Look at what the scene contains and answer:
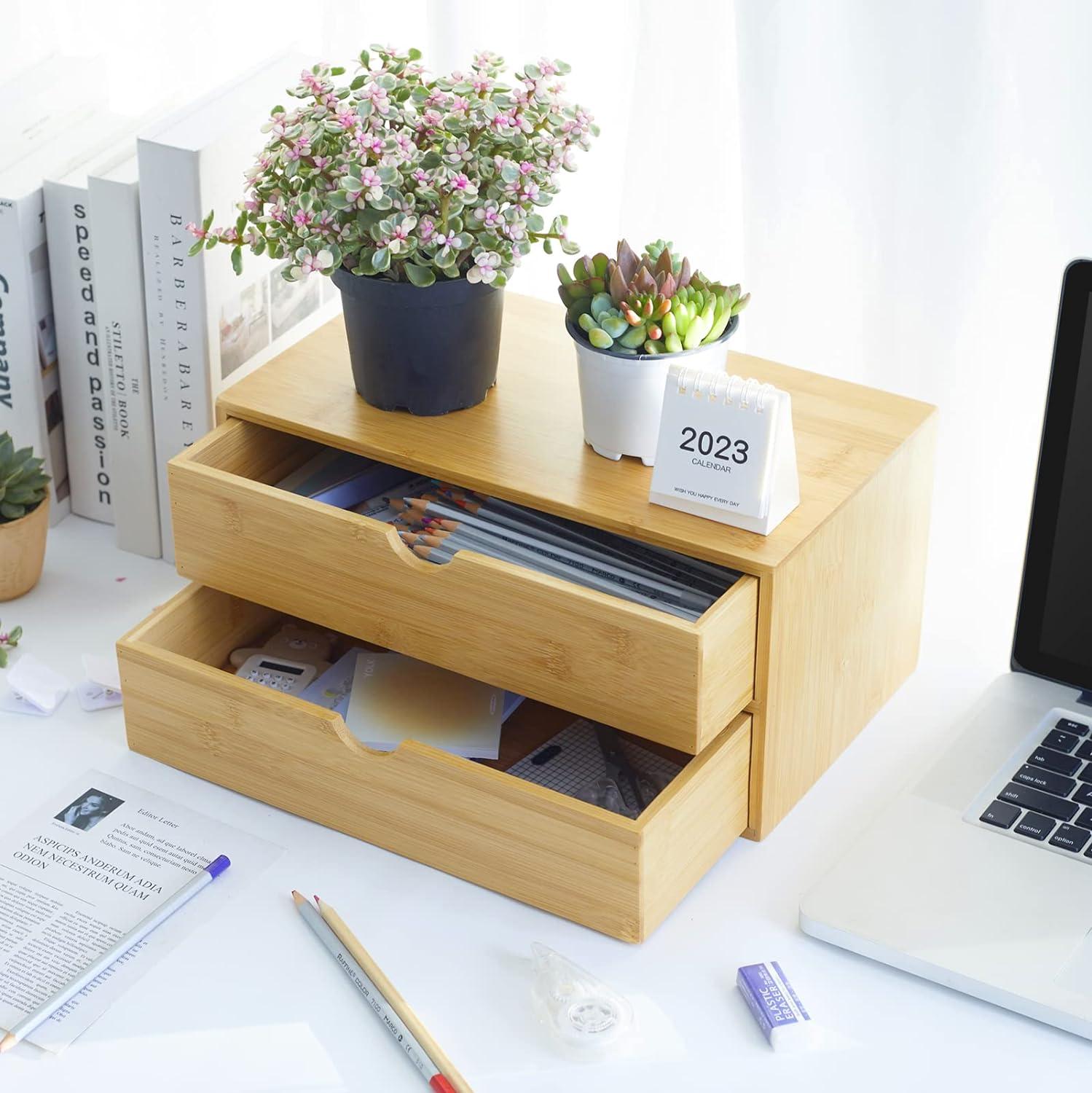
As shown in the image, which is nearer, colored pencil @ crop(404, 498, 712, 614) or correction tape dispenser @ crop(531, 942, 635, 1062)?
correction tape dispenser @ crop(531, 942, 635, 1062)

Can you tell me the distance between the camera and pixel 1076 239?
1.09 meters

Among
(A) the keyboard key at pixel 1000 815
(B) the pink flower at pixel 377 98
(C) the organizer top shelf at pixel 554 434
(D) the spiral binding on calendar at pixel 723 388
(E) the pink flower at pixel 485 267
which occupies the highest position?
(B) the pink flower at pixel 377 98

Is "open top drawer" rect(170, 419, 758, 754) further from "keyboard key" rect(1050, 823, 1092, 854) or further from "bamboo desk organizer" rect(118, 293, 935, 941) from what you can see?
"keyboard key" rect(1050, 823, 1092, 854)

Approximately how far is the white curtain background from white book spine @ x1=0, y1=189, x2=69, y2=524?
0.31 meters

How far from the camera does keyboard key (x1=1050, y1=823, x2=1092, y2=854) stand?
93cm

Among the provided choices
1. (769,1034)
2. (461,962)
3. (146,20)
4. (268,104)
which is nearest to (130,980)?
(461,962)

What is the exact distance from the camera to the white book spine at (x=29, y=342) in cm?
121

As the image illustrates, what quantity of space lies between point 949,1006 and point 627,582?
302 mm

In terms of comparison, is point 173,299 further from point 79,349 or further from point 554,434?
point 554,434

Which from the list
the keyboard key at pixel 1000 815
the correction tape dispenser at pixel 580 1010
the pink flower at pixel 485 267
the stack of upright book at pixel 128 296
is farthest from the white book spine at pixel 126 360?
the keyboard key at pixel 1000 815

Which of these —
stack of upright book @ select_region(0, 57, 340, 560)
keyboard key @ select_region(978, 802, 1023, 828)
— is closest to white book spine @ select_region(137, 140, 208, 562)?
stack of upright book @ select_region(0, 57, 340, 560)

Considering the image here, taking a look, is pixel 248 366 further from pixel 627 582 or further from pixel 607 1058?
pixel 607 1058

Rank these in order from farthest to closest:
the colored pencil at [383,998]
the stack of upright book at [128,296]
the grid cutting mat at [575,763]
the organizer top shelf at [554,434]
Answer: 1. the stack of upright book at [128,296]
2. the grid cutting mat at [575,763]
3. the organizer top shelf at [554,434]
4. the colored pencil at [383,998]

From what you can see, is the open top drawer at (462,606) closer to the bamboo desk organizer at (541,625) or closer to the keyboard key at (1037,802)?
the bamboo desk organizer at (541,625)
